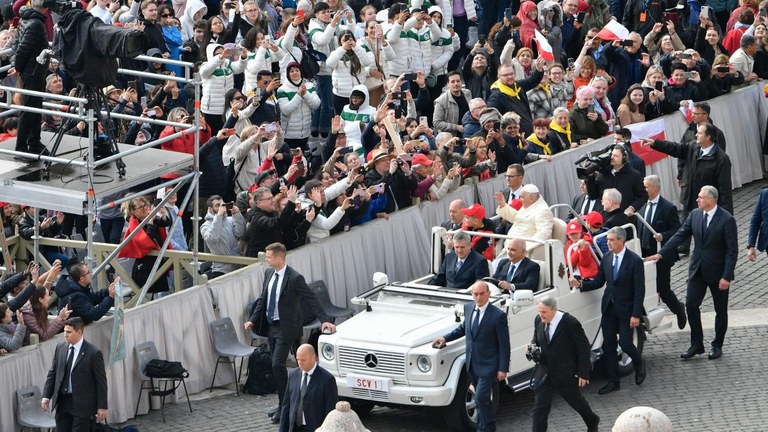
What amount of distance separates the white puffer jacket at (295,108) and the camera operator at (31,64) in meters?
5.05

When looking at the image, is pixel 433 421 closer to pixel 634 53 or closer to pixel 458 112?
pixel 458 112

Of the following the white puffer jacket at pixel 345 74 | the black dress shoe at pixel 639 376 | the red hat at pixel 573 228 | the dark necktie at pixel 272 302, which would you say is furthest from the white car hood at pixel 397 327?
the white puffer jacket at pixel 345 74

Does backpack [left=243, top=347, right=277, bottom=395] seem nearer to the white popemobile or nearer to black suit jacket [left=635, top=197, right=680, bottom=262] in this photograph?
the white popemobile

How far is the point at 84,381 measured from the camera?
15.2m

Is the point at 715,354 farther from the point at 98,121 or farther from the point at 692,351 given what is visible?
the point at 98,121

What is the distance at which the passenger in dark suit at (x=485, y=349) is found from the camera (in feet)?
50.9

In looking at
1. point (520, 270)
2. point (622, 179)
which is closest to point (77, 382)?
point (520, 270)

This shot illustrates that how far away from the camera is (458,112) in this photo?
22.8 metres

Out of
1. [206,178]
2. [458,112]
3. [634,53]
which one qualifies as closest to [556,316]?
[206,178]

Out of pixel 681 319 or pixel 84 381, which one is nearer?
pixel 84 381

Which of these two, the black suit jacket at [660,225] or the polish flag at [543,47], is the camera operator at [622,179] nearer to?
the black suit jacket at [660,225]

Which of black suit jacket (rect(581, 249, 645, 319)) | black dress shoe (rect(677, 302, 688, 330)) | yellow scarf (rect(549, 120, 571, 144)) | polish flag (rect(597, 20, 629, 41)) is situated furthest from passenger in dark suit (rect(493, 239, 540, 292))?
polish flag (rect(597, 20, 629, 41))

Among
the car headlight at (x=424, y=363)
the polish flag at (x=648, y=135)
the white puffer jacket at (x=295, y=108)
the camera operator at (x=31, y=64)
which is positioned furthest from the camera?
the polish flag at (x=648, y=135)

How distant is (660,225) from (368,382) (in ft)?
17.4
